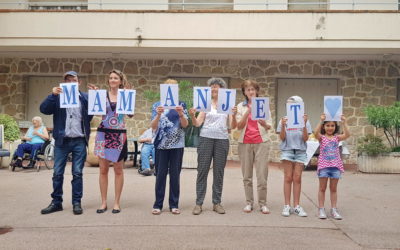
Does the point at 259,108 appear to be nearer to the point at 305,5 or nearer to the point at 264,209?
the point at 264,209

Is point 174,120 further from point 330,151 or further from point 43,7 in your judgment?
point 43,7

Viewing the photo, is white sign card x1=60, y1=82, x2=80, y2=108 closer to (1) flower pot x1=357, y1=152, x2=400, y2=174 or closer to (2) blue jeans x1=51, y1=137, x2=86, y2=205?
(2) blue jeans x1=51, y1=137, x2=86, y2=205

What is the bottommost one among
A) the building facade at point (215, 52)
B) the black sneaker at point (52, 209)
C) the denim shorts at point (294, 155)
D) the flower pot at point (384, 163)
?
the black sneaker at point (52, 209)

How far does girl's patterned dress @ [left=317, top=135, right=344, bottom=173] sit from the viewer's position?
5.88 metres

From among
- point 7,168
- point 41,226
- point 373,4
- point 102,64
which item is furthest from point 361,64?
point 41,226

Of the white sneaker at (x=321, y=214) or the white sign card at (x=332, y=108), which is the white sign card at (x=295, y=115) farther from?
the white sneaker at (x=321, y=214)

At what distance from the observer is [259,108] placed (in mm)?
5949

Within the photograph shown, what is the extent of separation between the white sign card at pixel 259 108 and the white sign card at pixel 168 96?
3.18ft

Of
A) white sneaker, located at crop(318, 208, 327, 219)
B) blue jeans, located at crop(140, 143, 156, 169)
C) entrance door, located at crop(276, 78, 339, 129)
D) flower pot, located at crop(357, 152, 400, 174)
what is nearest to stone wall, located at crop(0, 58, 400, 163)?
entrance door, located at crop(276, 78, 339, 129)

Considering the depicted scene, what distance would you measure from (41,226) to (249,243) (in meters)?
2.38

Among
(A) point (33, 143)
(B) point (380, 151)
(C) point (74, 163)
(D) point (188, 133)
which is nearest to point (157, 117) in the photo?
(C) point (74, 163)

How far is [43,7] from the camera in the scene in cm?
1355

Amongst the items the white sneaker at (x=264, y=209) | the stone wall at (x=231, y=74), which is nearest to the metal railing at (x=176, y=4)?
the stone wall at (x=231, y=74)

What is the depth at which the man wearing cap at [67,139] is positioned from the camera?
5.99 metres
